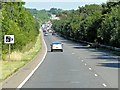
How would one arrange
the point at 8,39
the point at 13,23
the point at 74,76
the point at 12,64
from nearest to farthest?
the point at 74,76
the point at 12,64
the point at 8,39
the point at 13,23

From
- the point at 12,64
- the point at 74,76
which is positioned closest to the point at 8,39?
the point at 12,64

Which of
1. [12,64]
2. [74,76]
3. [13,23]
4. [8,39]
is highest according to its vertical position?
[13,23]

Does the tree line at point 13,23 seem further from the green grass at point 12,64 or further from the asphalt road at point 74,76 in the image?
the asphalt road at point 74,76

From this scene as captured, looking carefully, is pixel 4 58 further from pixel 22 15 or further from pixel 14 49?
pixel 22 15

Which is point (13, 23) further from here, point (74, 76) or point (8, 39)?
point (74, 76)

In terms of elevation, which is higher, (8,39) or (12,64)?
(8,39)

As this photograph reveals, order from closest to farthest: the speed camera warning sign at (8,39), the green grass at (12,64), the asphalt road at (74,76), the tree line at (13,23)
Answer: the asphalt road at (74,76) < the green grass at (12,64) < the speed camera warning sign at (8,39) < the tree line at (13,23)

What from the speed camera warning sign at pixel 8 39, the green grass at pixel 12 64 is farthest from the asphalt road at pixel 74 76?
the speed camera warning sign at pixel 8 39

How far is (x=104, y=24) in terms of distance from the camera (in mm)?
83062

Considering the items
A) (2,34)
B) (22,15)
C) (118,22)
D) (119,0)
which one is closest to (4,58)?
(2,34)

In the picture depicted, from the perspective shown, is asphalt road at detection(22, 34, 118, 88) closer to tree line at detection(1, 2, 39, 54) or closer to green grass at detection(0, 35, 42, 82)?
green grass at detection(0, 35, 42, 82)

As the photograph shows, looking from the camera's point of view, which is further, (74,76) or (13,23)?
(13,23)

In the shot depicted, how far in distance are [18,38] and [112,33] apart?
91.7 feet

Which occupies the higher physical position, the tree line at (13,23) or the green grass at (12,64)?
the tree line at (13,23)
